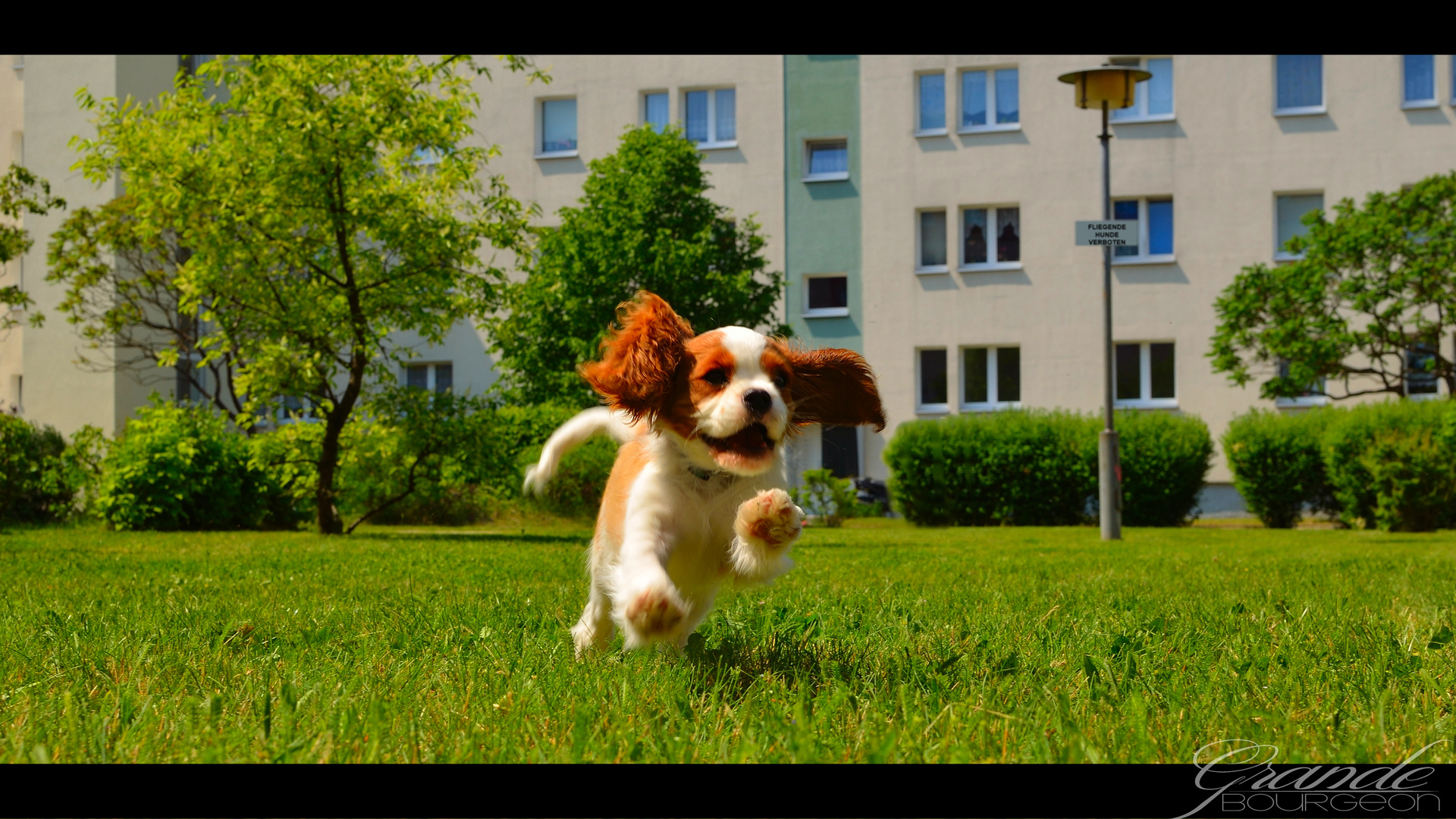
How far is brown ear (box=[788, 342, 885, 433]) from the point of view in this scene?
12.5 feet

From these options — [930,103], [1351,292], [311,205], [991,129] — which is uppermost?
[930,103]

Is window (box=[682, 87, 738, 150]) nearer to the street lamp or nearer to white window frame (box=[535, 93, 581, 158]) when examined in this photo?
white window frame (box=[535, 93, 581, 158])

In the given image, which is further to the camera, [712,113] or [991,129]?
[712,113]

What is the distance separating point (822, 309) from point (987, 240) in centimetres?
394

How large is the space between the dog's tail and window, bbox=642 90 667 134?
972 inches

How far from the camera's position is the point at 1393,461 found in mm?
16500

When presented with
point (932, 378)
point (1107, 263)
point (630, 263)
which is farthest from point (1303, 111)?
point (630, 263)

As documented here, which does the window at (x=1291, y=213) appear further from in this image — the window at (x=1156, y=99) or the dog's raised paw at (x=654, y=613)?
the dog's raised paw at (x=654, y=613)

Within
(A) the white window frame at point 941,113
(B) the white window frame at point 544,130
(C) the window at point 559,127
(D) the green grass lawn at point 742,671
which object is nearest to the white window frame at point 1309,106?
(A) the white window frame at point 941,113

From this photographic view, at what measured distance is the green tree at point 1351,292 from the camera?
63.5 feet

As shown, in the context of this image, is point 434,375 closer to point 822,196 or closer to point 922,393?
point 822,196

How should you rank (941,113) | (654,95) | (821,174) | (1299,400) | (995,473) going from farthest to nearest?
(654,95), (821,174), (941,113), (1299,400), (995,473)

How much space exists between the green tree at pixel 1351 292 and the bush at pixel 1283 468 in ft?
2.43
